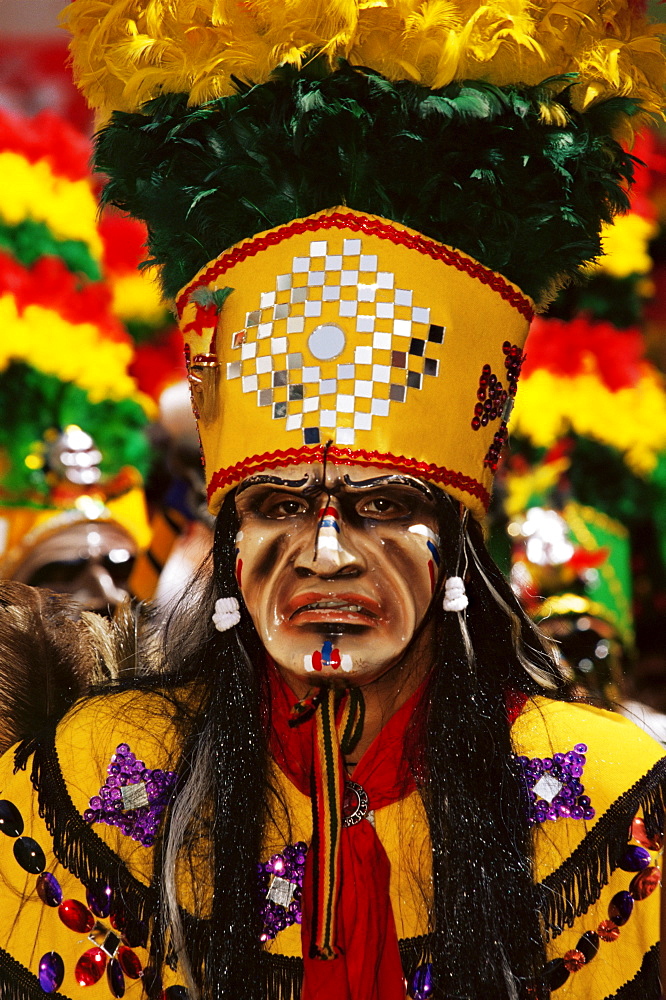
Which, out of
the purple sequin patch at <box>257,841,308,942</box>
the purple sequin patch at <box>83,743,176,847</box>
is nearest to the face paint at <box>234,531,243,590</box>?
the purple sequin patch at <box>83,743,176,847</box>

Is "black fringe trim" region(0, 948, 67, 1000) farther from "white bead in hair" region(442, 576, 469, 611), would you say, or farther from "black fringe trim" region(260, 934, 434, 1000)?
"white bead in hair" region(442, 576, 469, 611)

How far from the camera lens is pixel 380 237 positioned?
111 inches

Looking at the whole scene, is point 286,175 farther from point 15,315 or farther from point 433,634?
point 15,315

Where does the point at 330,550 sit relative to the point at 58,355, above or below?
below

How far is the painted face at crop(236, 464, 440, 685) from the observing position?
2693 mm

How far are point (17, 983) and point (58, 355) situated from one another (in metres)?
3.85

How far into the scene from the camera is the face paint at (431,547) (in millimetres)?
2781

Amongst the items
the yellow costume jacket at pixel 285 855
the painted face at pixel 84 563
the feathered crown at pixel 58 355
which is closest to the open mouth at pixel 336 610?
the yellow costume jacket at pixel 285 855

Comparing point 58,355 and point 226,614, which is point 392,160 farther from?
point 58,355

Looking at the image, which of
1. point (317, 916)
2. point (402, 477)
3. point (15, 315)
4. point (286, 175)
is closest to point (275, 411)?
point (402, 477)

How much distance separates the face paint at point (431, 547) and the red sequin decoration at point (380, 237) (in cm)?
53

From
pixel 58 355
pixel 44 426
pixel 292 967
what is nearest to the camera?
pixel 292 967

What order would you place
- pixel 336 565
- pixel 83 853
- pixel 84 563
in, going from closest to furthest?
pixel 336 565, pixel 83 853, pixel 84 563

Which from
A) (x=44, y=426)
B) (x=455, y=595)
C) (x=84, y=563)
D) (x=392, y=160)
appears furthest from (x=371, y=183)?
(x=44, y=426)
